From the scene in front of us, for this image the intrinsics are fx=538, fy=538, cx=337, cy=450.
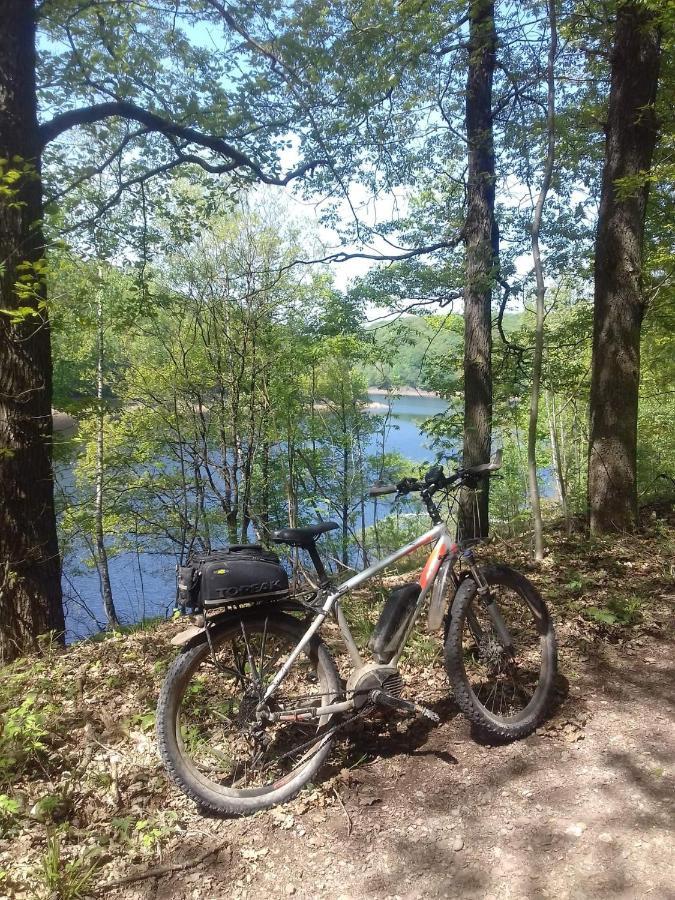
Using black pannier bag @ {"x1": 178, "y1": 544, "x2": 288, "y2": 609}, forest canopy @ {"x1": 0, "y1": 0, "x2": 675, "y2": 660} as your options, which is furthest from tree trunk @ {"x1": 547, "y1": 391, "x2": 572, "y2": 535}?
black pannier bag @ {"x1": 178, "y1": 544, "x2": 288, "y2": 609}

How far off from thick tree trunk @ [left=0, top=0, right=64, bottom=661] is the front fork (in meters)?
2.90

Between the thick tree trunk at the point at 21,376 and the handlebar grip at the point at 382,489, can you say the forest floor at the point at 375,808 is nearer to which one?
the thick tree trunk at the point at 21,376

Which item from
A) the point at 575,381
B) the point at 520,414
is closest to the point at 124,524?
the point at 520,414

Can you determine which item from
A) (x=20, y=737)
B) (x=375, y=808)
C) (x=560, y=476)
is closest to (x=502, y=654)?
(x=375, y=808)

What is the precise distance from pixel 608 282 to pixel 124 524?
13030 mm

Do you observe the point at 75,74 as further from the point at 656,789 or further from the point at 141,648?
the point at 656,789

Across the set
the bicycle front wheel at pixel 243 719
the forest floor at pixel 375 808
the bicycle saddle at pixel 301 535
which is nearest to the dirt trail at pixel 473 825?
the forest floor at pixel 375 808

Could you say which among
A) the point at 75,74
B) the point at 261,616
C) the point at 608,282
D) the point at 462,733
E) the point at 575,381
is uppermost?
the point at 75,74

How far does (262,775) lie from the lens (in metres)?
2.37

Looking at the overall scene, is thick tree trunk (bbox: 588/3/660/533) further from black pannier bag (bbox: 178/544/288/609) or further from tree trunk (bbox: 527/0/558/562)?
black pannier bag (bbox: 178/544/288/609)

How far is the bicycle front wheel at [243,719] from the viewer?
7.03 ft

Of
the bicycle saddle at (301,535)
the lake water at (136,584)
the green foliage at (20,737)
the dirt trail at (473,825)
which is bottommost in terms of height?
the lake water at (136,584)

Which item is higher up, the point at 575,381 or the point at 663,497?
the point at 575,381

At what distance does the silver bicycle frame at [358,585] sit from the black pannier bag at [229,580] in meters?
0.21
